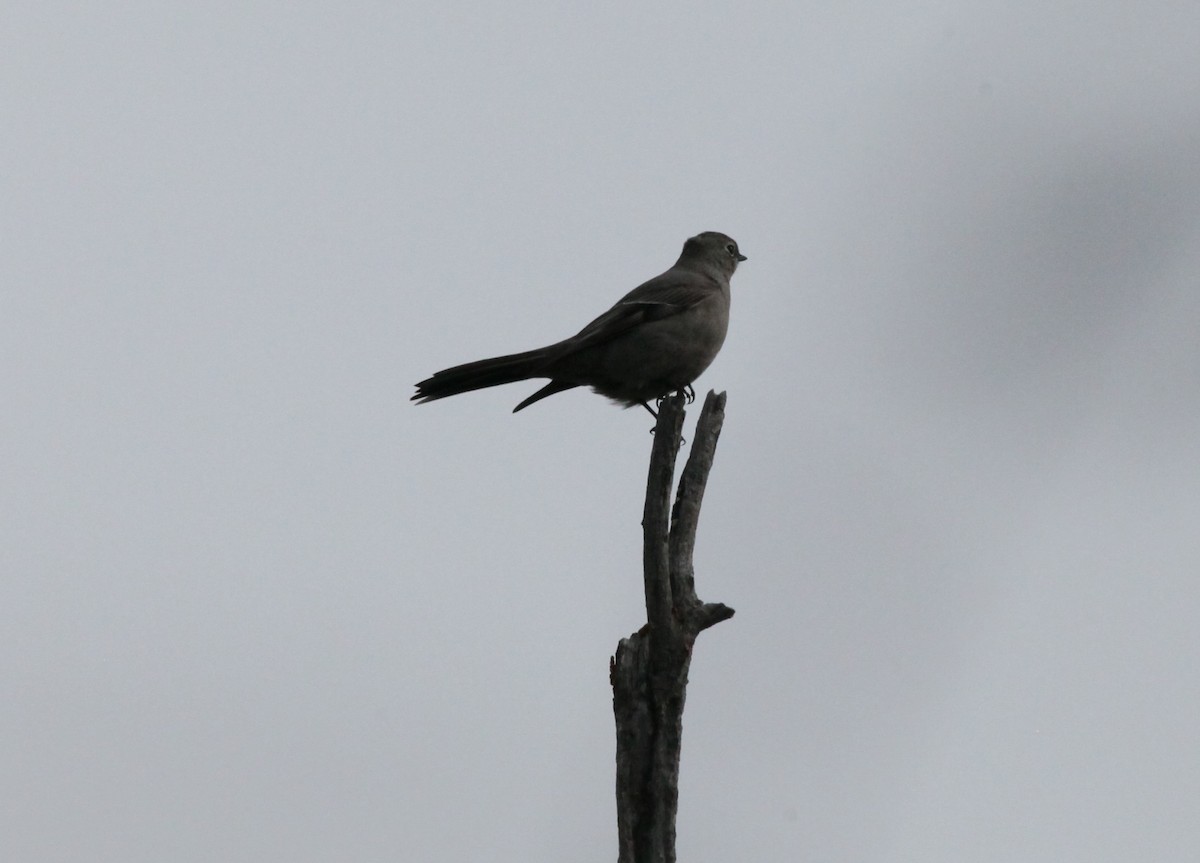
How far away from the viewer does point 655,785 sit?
7.14 meters

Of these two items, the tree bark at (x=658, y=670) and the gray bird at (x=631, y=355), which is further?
the gray bird at (x=631, y=355)

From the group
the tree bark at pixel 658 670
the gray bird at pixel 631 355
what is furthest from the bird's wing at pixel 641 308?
the tree bark at pixel 658 670

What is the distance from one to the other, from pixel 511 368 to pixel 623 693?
12.2ft

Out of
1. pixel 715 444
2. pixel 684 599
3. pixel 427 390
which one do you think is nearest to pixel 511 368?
pixel 427 390

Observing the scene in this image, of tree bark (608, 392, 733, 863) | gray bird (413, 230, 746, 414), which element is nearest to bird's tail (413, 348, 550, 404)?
gray bird (413, 230, 746, 414)

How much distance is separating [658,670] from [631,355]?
12.0 ft

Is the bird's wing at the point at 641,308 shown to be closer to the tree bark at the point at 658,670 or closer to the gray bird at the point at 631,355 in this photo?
the gray bird at the point at 631,355

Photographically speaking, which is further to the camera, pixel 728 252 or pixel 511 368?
pixel 728 252

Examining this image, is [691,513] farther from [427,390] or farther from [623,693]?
[427,390]

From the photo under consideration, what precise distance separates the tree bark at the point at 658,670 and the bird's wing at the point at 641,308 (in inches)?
101

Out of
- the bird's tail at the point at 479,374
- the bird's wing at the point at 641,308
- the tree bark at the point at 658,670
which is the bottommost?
the tree bark at the point at 658,670

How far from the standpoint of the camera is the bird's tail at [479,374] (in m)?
10.2

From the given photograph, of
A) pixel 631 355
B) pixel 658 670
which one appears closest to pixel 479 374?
pixel 631 355

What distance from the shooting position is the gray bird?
33.7 ft
